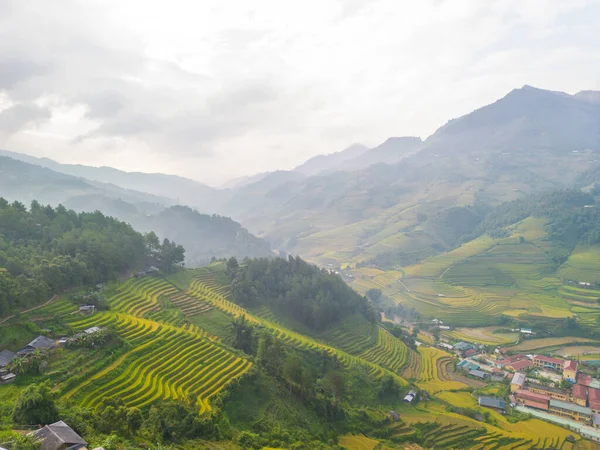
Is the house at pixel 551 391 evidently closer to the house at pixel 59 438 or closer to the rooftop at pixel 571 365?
the rooftop at pixel 571 365

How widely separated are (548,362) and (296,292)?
31.3m

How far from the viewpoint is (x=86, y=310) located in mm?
26766

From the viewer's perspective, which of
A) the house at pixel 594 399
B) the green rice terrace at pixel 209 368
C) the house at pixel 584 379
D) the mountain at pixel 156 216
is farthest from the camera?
the mountain at pixel 156 216

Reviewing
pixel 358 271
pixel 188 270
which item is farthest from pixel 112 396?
pixel 358 271

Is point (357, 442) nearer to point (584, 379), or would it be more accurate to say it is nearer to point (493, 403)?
point (493, 403)

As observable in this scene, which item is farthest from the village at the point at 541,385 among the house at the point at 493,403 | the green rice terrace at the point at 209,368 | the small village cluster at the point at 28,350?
the small village cluster at the point at 28,350

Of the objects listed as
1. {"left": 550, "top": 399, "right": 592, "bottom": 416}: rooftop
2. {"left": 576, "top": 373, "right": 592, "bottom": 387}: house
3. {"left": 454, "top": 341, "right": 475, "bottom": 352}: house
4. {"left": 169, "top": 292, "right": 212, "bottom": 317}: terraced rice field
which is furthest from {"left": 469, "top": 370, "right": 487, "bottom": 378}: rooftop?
{"left": 169, "top": 292, "right": 212, "bottom": 317}: terraced rice field

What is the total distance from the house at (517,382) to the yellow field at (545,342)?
39.0 ft

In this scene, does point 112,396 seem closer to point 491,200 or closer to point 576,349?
point 576,349

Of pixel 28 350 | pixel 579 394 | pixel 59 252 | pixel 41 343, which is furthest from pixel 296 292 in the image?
pixel 579 394

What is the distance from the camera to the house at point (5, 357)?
18659 mm

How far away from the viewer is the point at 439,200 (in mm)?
151375

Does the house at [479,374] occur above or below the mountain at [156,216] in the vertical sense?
below

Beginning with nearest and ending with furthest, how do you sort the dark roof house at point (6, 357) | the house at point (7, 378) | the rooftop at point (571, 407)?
1. the house at point (7, 378)
2. the dark roof house at point (6, 357)
3. the rooftop at point (571, 407)
